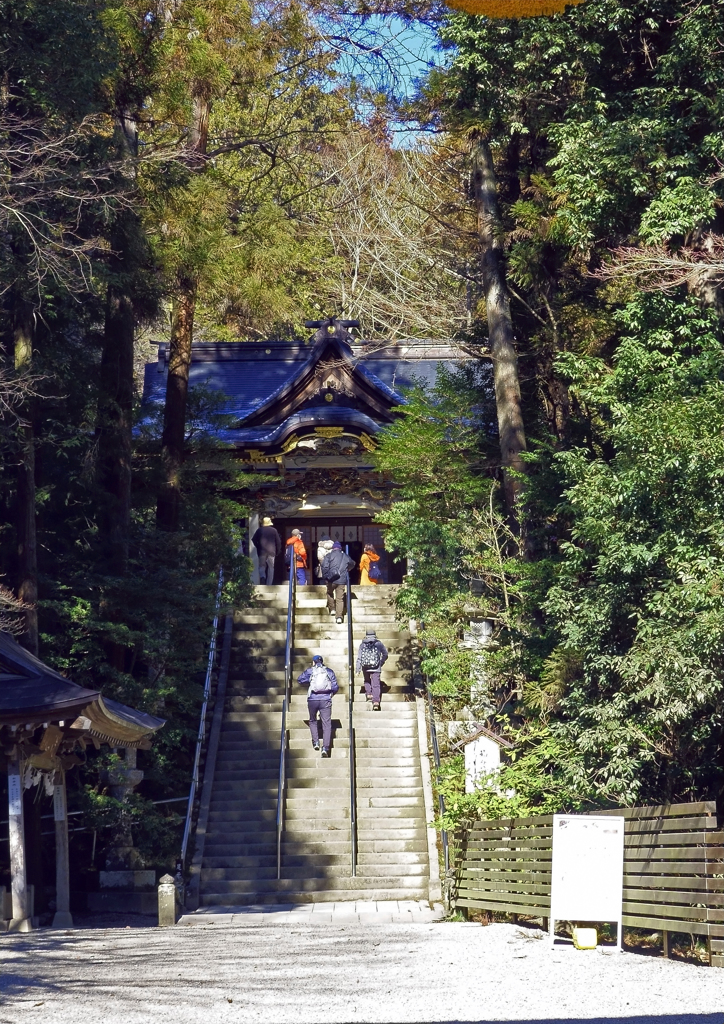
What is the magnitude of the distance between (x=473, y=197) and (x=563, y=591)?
23.2ft

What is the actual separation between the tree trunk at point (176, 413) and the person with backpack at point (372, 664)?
3485 millimetres

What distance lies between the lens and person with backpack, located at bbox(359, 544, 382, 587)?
22.1 metres

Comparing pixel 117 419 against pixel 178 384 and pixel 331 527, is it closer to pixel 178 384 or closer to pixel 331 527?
pixel 178 384

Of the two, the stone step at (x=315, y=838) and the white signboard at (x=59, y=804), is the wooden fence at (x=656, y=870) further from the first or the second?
the white signboard at (x=59, y=804)

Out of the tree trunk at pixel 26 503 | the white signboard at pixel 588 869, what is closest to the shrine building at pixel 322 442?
the tree trunk at pixel 26 503

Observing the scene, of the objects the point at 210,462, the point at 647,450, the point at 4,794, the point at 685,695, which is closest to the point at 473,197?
the point at 210,462

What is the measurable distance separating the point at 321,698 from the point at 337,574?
3.99m

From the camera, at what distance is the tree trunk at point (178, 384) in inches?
704

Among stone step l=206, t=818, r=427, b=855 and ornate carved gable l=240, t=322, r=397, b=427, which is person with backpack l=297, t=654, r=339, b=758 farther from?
ornate carved gable l=240, t=322, r=397, b=427

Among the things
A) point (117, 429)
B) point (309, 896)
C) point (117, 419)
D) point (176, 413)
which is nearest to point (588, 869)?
point (309, 896)

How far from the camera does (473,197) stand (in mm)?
17297

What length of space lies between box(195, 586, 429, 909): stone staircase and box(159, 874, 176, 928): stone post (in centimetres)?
171

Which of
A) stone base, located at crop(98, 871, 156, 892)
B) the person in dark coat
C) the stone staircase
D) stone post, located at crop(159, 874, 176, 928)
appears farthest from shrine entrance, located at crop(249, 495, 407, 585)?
stone post, located at crop(159, 874, 176, 928)

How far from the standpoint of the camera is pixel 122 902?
46.7 feet
